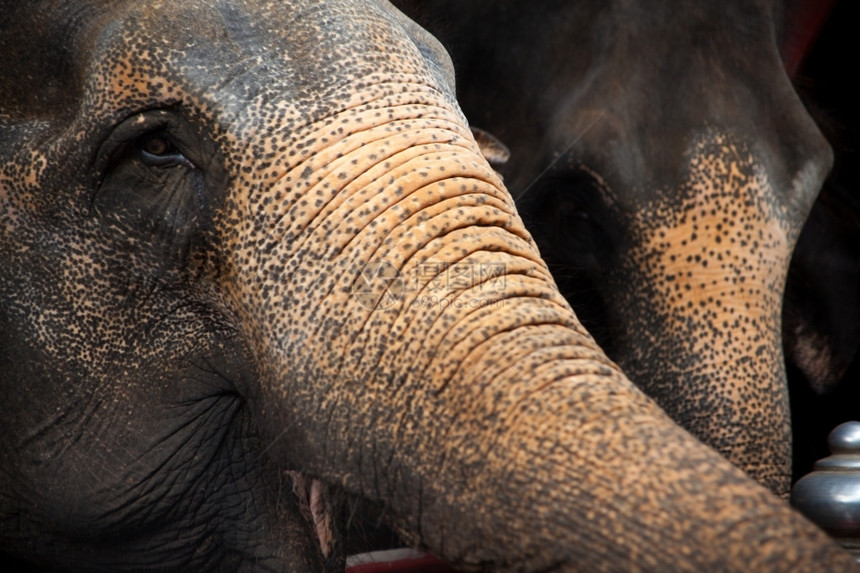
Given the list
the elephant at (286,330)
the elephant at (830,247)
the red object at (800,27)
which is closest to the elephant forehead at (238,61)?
the elephant at (286,330)

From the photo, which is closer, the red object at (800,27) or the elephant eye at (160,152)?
the elephant eye at (160,152)

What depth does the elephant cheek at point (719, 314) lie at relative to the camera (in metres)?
1.64

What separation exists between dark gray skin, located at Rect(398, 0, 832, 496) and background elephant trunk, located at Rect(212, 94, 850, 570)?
25.8 inches

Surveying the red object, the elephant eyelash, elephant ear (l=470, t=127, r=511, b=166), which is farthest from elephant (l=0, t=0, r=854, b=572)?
the red object

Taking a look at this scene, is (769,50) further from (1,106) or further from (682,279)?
(1,106)

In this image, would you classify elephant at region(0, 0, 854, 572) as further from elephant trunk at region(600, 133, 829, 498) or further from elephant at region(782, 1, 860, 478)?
elephant at region(782, 1, 860, 478)

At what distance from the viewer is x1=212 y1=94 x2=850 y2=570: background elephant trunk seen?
0.85 meters

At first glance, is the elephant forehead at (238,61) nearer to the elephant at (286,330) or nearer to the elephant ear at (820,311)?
the elephant at (286,330)

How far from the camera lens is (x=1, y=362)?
1157 millimetres

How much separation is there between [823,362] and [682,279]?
75 cm

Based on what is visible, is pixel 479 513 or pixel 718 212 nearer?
pixel 479 513

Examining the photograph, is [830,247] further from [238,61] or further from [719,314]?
[238,61]

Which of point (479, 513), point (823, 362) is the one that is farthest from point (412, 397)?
point (823, 362)

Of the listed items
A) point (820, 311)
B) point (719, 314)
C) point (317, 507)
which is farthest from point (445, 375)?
point (820, 311)
